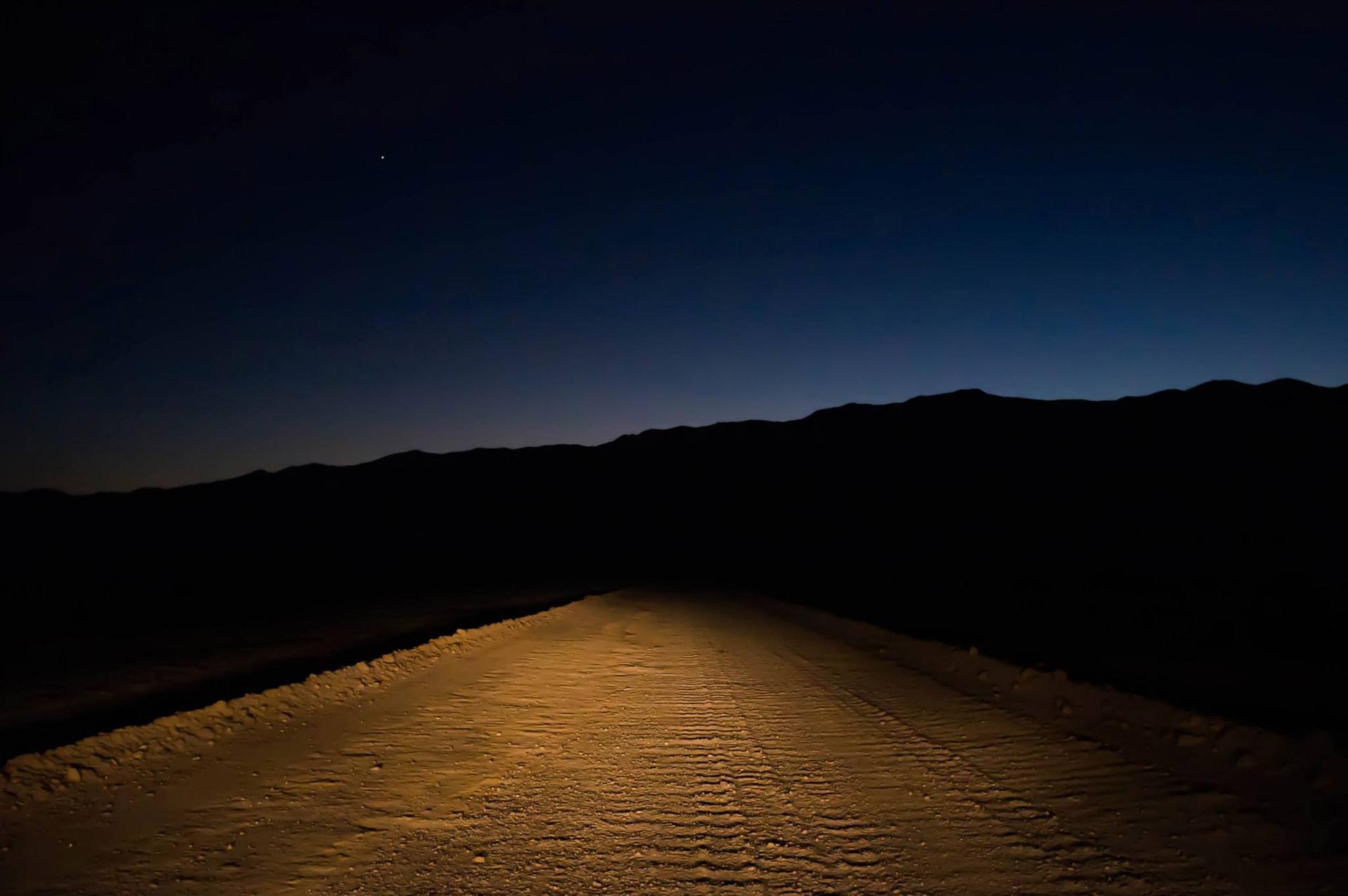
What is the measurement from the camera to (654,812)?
17.8 ft

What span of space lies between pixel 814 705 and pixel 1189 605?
→ 17971mm

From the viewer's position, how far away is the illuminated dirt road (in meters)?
4.45

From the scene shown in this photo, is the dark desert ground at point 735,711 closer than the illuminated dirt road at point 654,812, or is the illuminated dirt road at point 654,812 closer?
the illuminated dirt road at point 654,812

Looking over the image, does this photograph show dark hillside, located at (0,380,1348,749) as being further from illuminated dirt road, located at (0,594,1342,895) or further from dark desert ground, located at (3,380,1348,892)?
illuminated dirt road, located at (0,594,1342,895)

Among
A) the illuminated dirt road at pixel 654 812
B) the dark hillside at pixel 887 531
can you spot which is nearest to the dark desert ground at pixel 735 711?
the illuminated dirt road at pixel 654 812

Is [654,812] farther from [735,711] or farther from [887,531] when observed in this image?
[887,531]

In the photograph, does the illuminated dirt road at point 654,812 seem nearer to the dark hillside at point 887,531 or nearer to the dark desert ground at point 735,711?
the dark desert ground at point 735,711

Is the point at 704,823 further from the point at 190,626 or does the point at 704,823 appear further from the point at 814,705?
the point at 190,626

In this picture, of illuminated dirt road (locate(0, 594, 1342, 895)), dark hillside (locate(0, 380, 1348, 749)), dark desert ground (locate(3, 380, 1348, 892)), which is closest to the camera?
illuminated dirt road (locate(0, 594, 1342, 895))

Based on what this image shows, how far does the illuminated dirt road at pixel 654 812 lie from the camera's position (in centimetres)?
445

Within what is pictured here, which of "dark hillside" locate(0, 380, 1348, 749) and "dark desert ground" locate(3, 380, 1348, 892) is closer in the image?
"dark desert ground" locate(3, 380, 1348, 892)

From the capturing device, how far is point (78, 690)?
12.1 meters

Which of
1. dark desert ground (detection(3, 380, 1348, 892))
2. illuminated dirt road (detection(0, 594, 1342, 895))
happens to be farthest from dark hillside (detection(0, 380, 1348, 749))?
illuminated dirt road (detection(0, 594, 1342, 895))

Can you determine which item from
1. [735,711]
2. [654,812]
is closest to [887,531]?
[735,711]
